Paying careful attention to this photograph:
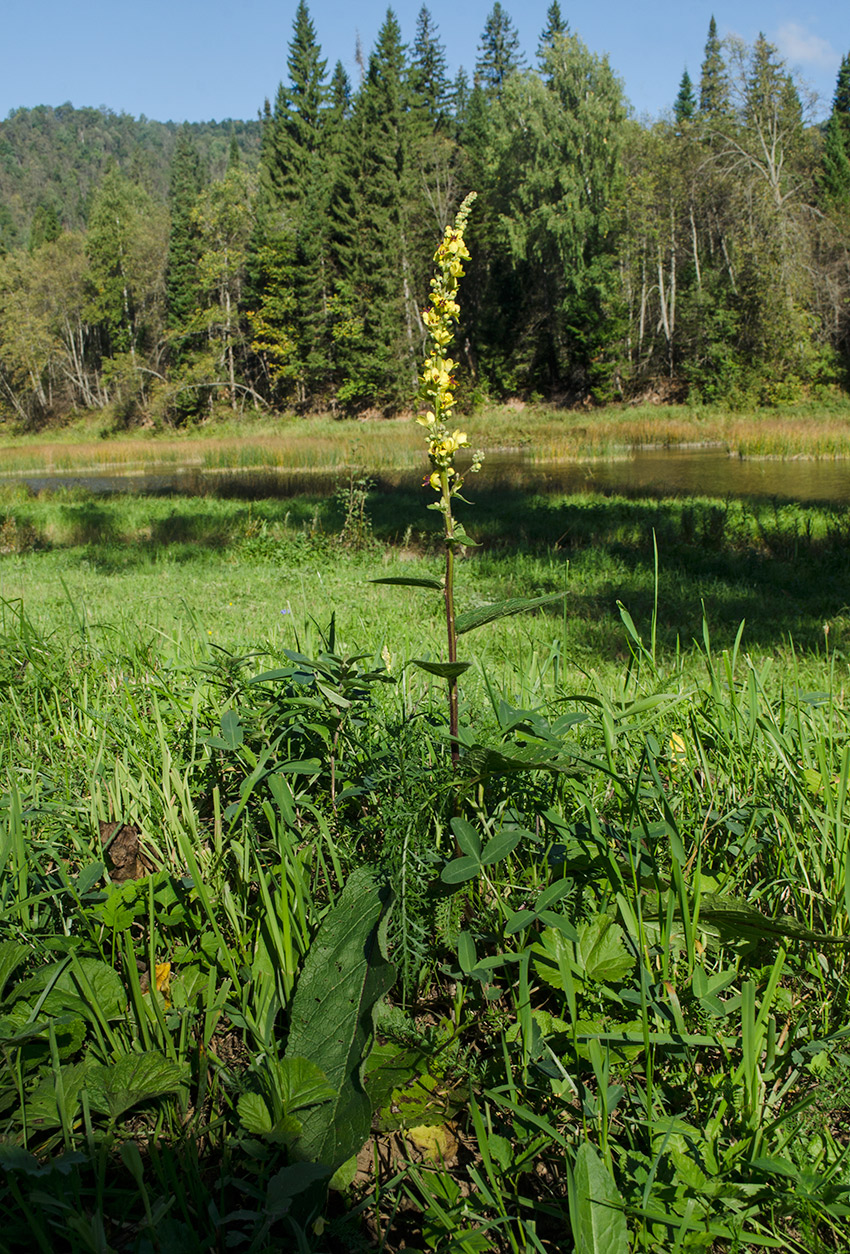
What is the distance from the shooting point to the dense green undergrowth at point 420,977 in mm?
1152

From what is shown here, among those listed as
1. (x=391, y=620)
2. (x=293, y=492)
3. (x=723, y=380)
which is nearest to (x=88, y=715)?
(x=391, y=620)

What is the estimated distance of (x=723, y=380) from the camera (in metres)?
34.1

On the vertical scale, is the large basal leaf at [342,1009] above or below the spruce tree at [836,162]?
below

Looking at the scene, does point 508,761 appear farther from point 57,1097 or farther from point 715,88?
point 715,88

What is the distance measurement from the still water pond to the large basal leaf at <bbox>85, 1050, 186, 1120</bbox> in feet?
38.7

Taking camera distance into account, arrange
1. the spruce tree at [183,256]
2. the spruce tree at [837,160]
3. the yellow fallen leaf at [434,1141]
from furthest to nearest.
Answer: the spruce tree at [183,256], the spruce tree at [837,160], the yellow fallen leaf at [434,1141]

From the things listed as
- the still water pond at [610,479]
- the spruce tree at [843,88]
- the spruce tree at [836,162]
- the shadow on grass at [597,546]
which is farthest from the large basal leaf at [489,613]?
the spruce tree at [843,88]

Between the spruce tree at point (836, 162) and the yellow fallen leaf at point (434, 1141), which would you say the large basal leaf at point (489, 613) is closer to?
the yellow fallen leaf at point (434, 1141)

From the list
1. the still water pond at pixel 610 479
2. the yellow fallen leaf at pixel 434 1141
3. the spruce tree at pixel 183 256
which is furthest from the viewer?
the spruce tree at pixel 183 256

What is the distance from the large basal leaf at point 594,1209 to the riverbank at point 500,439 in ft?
39.2

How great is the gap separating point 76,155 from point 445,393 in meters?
168

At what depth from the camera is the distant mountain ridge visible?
8206cm

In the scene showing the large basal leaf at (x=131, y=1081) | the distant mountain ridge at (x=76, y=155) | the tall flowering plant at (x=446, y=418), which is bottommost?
the large basal leaf at (x=131, y=1081)

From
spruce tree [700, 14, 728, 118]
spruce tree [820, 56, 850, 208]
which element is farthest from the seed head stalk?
spruce tree [820, 56, 850, 208]
